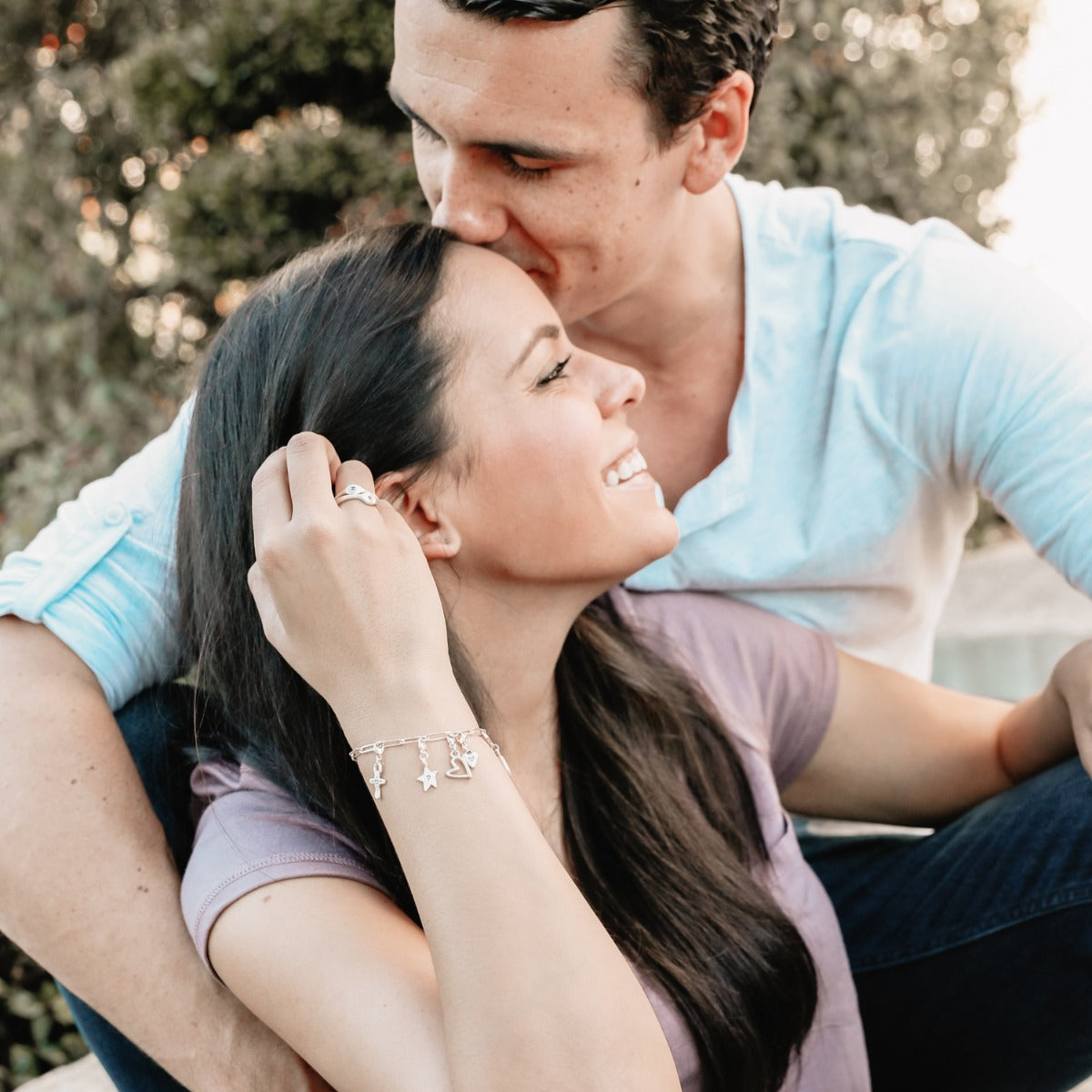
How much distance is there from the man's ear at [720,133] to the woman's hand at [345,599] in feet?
3.47

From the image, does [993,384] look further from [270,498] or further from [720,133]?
[270,498]

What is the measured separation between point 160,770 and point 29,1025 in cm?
177

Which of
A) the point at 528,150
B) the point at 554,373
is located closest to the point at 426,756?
the point at 554,373

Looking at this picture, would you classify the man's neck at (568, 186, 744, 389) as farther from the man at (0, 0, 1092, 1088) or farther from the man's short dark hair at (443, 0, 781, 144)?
the man's short dark hair at (443, 0, 781, 144)

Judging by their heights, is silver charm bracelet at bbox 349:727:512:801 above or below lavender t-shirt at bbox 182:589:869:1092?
above

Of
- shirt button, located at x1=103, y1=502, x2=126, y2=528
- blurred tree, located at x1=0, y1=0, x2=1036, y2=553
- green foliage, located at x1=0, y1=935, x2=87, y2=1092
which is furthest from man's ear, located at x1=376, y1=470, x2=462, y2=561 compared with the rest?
blurred tree, located at x1=0, y1=0, x2=1036, y2=553

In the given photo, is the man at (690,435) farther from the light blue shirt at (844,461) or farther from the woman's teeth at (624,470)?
the woman's teeth at (624,470)

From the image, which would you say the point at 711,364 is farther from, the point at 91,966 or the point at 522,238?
the point at 91,966

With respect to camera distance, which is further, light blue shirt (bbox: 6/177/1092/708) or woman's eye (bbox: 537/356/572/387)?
light blue shirt (bbox: 6/177/1092/708)

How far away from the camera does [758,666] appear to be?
238 cm

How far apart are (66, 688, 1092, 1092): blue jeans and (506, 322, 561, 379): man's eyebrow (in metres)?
0.77

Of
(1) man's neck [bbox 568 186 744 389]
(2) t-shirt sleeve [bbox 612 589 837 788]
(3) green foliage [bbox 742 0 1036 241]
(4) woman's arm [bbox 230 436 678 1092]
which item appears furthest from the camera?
(3) green foliage [bbox 742 0 1036 241]

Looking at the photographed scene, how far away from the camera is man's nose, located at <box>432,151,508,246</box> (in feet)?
7.01

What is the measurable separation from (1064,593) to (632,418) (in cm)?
373
